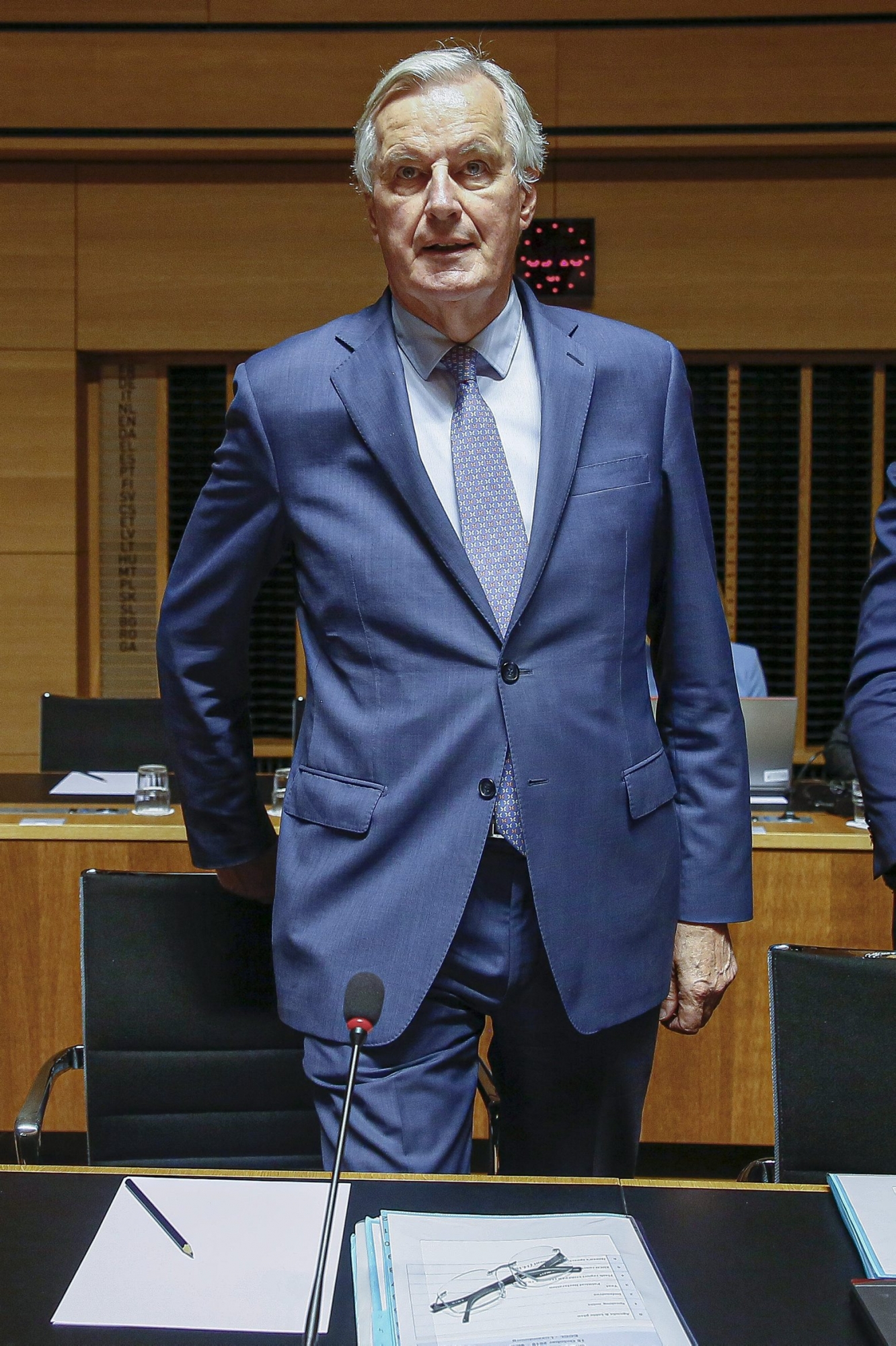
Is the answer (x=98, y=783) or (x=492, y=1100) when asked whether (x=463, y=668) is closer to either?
(x=492, y=1100)

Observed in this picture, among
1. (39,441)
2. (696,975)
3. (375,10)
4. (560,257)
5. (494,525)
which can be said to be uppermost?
(375,10)

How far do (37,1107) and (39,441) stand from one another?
13.1 feet

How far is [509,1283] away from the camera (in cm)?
103

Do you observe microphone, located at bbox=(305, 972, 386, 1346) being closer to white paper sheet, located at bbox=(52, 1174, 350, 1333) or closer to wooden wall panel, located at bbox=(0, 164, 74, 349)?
white paper sheet, located at bbox=(52, 1174, 350, 1333)

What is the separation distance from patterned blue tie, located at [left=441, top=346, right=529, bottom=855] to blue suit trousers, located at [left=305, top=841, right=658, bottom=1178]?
0.21 feet

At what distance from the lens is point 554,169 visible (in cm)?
514

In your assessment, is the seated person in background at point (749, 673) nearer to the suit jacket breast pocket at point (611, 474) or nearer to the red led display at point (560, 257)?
the red led display at point (560, 257)

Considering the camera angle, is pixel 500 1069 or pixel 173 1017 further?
pixel 173 1017

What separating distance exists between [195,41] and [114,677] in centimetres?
261

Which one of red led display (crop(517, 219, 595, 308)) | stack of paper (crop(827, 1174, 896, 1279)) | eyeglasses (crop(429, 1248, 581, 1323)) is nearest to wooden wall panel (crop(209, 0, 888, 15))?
red led display (crop(517, 219, 595, 308))

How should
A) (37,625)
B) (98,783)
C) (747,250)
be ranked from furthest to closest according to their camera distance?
(37,625) < (747,250) < (98,783)

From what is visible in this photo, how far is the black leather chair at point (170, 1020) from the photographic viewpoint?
186 centimetres

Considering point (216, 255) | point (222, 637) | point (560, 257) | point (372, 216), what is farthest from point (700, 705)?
point (216, 255)

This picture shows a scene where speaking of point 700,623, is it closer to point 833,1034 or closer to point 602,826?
point 602,826
